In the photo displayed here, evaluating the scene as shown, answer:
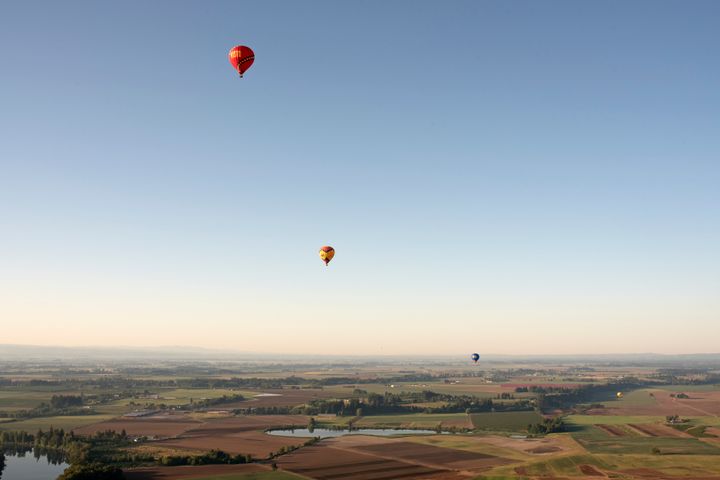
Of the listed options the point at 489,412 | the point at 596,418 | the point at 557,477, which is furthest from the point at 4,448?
the point at 596,418

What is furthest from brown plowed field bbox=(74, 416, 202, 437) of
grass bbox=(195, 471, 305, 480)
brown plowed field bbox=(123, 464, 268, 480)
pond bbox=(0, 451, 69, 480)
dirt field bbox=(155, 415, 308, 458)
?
grass bbox=(195, 471, 305, 480)

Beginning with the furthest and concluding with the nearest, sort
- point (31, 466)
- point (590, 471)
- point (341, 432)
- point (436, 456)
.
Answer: point (341, 432) < point (436, 456) < point (31, 466) < point (590, 471)

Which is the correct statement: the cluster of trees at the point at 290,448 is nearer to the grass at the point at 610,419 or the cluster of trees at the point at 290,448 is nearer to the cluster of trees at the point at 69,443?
the cluster of trees at the point at 69,443

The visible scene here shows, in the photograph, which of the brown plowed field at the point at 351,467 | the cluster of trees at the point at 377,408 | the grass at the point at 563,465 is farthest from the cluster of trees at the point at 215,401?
the grass at the point at 563,465

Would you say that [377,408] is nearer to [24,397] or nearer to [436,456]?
[436,456]

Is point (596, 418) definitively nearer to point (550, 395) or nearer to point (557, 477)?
point (550, 395)

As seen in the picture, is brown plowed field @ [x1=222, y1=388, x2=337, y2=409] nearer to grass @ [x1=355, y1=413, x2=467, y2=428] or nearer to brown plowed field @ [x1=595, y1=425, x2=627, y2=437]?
grass @ [x1=355, y1=413, x2=467, y2=428]

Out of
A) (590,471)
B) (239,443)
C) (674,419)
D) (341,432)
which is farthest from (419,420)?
(590,471)
